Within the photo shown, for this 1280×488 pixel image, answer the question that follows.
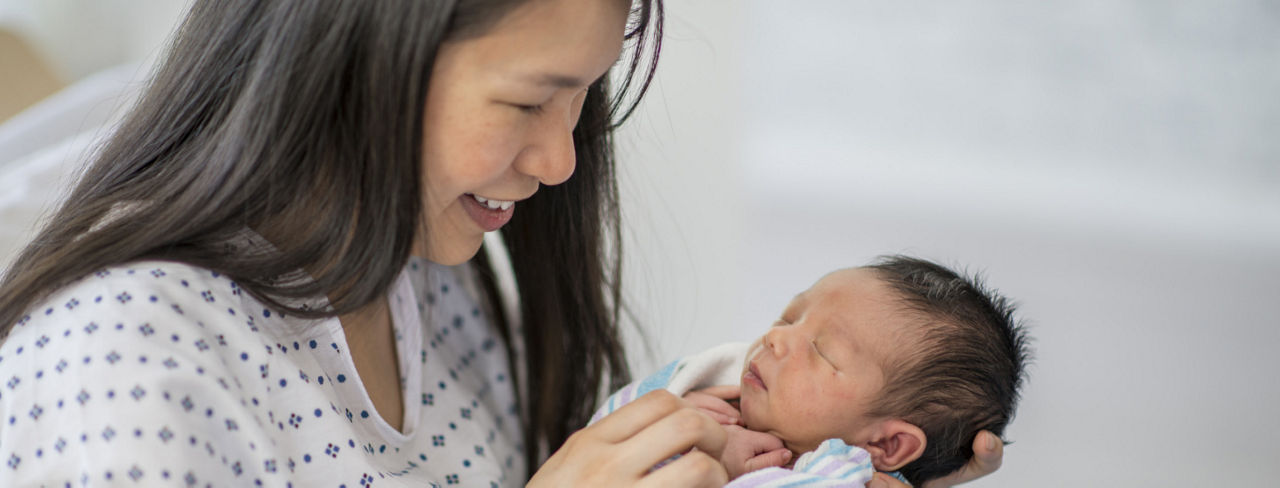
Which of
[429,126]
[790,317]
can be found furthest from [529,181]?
[790,317]

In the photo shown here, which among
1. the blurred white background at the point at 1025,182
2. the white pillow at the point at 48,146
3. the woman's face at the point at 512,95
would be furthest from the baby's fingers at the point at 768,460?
the blurred white background at the point at 1025,182

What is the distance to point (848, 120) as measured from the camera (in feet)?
10.1

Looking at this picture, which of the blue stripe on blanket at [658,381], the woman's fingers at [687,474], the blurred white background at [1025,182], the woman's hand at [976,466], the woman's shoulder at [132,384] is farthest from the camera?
the blurred white background at [1025,182]

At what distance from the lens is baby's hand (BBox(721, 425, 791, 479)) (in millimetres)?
1056

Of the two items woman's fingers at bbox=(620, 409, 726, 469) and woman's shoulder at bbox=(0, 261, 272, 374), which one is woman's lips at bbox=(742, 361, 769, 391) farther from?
woman's shoulder at bbox=(0, 261, 272, 374)

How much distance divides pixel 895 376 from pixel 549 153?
0.43 metres

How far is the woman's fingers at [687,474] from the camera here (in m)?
0.92

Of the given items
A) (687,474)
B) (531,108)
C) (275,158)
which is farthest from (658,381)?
(275,158)

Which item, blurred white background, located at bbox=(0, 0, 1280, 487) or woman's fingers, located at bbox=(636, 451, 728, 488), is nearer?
woman's fingers, located at bbox=(636, 451, 728, 488)

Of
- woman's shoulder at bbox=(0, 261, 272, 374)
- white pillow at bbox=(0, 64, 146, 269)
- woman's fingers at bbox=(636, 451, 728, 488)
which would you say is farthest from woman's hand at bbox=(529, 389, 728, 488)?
white pillow at bbox=(0, 64, 146, 269)

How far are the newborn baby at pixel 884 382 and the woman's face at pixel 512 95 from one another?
0.34 metres

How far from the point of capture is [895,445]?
3.61 ft

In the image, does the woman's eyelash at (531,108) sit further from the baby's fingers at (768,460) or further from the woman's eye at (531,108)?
the baby's fingers at (768,460)

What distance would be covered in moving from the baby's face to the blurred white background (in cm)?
110
